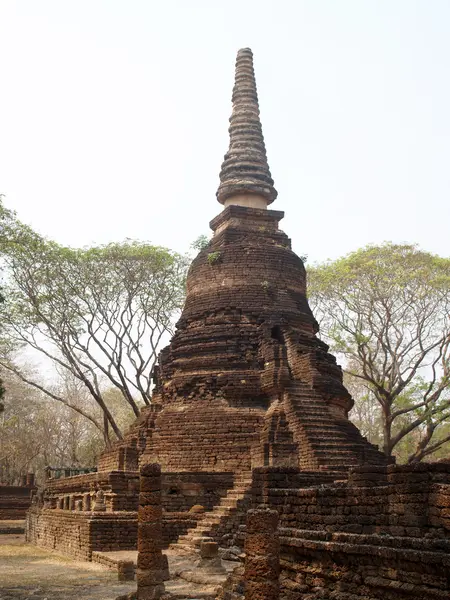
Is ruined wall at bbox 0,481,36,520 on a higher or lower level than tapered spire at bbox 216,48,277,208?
lower

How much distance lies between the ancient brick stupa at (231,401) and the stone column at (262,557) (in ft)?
30.4

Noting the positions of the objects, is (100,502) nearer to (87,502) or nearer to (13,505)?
(87,502)

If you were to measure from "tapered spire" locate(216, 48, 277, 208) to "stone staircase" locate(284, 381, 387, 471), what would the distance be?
341 inches

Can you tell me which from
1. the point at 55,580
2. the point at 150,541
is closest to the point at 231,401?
the point at 55,580

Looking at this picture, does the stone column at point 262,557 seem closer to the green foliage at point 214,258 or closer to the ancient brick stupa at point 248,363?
the ancient brick stupa at point 248,363

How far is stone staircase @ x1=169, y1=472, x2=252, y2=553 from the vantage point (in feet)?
56.0

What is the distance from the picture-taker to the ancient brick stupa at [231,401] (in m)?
18.7

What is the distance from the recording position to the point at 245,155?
28.3 m

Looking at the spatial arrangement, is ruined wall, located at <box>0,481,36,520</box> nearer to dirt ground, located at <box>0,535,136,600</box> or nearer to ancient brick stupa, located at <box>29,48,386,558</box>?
ancient brick stupa, located at <box>29,48,386,558</box>

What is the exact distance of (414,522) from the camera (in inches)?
291

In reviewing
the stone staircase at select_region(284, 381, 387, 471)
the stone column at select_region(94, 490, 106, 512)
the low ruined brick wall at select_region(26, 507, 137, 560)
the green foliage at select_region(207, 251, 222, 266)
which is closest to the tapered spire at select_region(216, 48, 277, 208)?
the green foliage at select_region(207, 251, 222, 266)

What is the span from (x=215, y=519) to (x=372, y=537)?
10.5 meters

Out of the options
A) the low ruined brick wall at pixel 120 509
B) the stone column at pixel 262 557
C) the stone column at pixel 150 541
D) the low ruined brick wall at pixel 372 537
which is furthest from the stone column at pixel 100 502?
the stone column at pixel 262 557

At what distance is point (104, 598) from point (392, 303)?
2319cm
